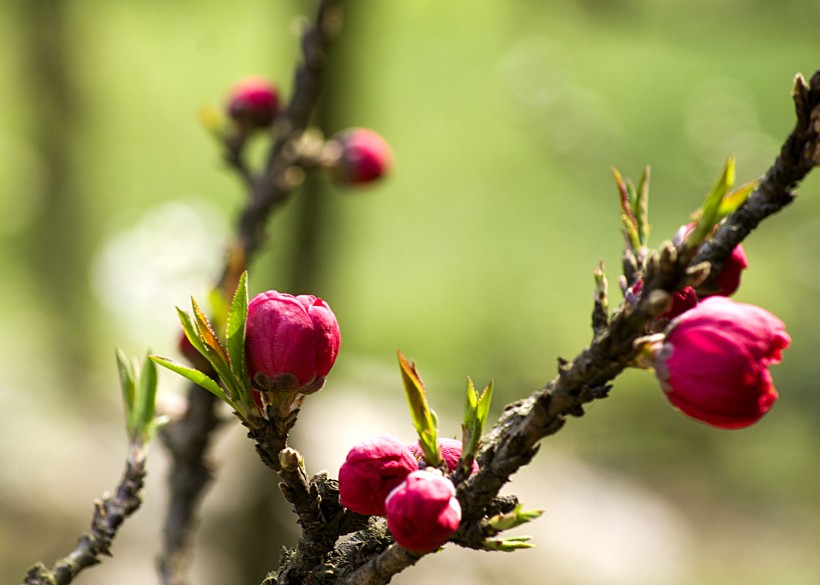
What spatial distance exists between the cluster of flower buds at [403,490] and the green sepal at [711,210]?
240mm

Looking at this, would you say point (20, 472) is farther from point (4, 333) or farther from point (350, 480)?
point (350, 480)

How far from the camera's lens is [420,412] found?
677 mm

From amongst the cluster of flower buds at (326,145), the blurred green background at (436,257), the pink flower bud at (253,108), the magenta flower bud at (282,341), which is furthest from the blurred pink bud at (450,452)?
the blurred green background at (436,257)

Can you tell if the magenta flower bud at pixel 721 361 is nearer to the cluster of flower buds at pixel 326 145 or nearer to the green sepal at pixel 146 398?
the green sepal at pixel 146 398

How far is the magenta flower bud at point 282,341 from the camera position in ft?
2.17

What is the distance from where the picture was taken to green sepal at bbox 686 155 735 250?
0.60 m

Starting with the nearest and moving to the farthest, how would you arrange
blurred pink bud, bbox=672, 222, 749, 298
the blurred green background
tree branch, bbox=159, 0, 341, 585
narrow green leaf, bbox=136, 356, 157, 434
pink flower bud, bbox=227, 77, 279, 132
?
blurred pink bud, bbox=672, 222, 749, 298 < narrow green leaf, bbox=136, 356, 157, 434 < tree branch, bbox=159, 0, 341, 585 < pink flower bud, bbox=227, 77, 279, 132 < the blurred green background

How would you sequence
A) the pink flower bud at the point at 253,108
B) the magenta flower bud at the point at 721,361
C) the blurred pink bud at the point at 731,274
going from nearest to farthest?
the magenta flower bud at the point at 721,361 → the blurred pink bud at the point at 731,274 → the pink flower bud at the point at 253,108

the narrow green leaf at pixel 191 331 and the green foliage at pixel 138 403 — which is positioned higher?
the green foliage at pixel 138 403

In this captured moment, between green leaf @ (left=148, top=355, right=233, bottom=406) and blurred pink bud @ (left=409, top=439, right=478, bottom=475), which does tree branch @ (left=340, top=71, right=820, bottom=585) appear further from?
green leaf @ (left=148, top=355, right=233, bottom=406)

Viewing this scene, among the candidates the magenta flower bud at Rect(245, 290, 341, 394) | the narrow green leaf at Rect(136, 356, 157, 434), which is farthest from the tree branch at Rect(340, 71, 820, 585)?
the narrow green leaf at Rect(136, 356, 157, 434)

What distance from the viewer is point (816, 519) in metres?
5.76

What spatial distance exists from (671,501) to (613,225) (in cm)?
332

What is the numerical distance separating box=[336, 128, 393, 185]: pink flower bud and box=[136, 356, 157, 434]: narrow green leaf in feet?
2.89
